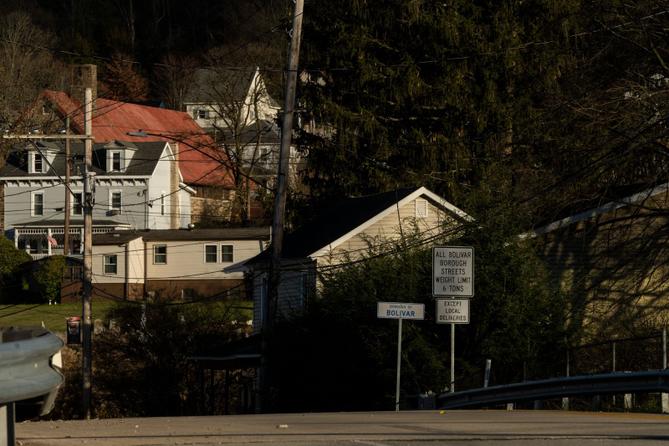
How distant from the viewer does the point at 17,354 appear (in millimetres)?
4246

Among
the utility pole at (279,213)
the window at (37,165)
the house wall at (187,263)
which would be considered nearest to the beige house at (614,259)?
the utility pole at (279,213)

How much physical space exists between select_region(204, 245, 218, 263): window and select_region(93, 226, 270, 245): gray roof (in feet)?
1.93

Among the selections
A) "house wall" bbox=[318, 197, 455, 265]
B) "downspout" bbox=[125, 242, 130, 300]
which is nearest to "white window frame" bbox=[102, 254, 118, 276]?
"downspout" bbox=[125, 242, 130, 300]

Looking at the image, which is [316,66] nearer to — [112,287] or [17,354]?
[112,287]

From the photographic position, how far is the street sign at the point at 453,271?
22.4m

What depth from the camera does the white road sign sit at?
2309 cm

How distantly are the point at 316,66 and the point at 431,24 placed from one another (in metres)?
4.71

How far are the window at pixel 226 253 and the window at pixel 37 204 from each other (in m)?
15.2

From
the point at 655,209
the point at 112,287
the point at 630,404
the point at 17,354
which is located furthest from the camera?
the point at 112,287

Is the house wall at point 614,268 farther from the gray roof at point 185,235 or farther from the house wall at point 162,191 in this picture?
the house wall at point 162,191

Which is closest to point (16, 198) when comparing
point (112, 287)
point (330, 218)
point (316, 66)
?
point (112, 287)

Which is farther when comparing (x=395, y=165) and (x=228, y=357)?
(x=395, y=165)

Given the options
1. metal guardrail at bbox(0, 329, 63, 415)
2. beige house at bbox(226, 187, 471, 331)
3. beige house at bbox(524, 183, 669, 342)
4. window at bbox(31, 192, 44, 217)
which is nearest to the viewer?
metal guardrail at bbox(0, 329, 63, 415)

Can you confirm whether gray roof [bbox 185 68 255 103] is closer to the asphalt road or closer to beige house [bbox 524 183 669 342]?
beige house [bbox 524 183 669 342]
